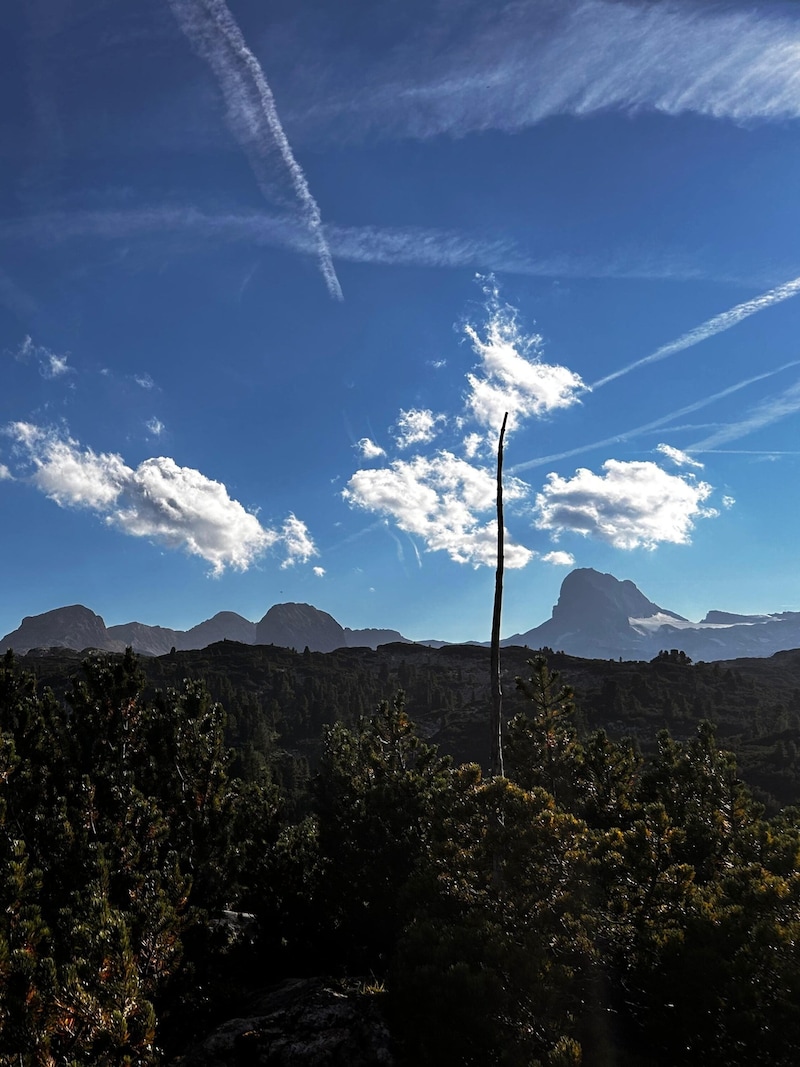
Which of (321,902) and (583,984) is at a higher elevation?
(583,984)

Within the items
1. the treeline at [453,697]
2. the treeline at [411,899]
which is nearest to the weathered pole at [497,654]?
the treeline at [411,899]

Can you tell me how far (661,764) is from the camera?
18.9 m

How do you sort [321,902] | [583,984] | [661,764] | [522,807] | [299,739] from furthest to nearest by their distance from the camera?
1. [299,739]
2. [661,764]
3. [321,902]
4. [522,807]
5. [583,984]

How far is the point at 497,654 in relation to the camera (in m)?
17.3

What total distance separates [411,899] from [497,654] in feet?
24.4

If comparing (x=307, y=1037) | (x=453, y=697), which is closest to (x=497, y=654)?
(x=307, y=1037)

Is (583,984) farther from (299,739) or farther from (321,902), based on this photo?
(299,739)

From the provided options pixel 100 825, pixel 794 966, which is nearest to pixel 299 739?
pixel 100 825

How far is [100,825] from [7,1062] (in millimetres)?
5220

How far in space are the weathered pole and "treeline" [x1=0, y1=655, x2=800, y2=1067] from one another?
2334 mm

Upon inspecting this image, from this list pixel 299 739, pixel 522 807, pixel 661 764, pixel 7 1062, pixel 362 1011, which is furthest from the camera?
pixel 299 739

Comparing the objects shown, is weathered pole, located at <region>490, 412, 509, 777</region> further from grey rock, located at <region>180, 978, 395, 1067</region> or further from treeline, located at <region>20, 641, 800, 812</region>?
treeline, located at <region>20, 641, 800, 812</region>

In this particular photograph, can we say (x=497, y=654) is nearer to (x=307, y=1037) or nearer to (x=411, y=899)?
(x=411, y=899)

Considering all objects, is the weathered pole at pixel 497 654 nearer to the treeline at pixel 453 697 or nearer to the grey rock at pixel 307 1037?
the grey rock at pixel 307 1037
